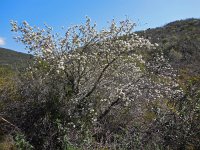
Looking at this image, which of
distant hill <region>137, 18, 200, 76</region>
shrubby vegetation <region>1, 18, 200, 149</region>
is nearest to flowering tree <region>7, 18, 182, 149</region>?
shrubby vegetation <region>1, 18, 200, 149</region>

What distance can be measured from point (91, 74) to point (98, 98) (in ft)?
2.73

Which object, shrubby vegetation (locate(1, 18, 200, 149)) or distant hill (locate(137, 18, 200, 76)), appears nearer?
shrubby vegetation (locate(1, 18, 200, 149))

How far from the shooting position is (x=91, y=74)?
11648 mm

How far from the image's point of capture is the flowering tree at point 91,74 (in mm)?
10578

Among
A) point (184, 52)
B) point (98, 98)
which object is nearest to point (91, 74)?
point (98, 98)

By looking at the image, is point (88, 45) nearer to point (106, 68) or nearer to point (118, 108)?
point (106, 68)

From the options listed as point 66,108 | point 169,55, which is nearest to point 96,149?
point 66,108

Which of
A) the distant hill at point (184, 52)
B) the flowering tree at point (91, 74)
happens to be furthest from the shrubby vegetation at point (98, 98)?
the distant hill at point (184, 52)

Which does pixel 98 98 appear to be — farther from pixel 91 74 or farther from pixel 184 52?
pixel 184 52

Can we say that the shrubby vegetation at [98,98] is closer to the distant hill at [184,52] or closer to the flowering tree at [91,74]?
the flowering tree at [91,74]

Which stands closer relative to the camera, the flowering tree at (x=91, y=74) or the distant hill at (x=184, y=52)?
the flowering tree at (x=91, y=74)

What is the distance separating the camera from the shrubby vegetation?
30.5ft

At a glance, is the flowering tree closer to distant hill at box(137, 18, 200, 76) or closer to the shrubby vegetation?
the shrubby vegetation

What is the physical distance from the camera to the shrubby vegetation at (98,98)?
365 inches
